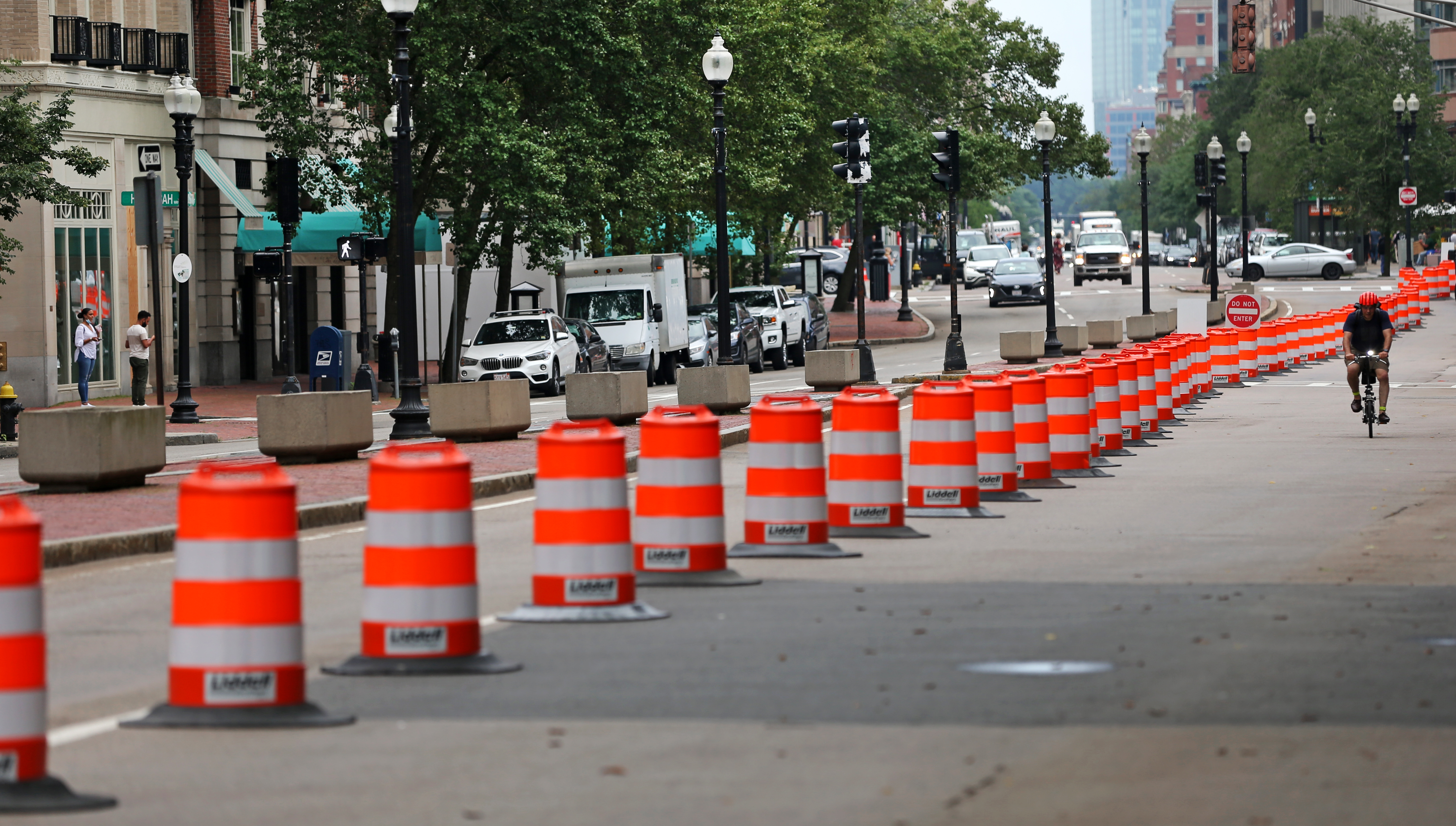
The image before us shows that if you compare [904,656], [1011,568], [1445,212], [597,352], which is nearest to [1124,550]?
[1011,568]

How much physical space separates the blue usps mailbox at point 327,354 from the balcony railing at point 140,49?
7803 millimetres

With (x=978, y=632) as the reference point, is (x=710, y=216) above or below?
above

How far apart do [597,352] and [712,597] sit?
29.5 meters

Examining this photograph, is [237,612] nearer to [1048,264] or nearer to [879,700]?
[879,700]

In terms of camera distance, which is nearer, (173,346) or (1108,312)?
(173,346)

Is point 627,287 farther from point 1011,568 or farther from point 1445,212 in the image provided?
point 1445,212

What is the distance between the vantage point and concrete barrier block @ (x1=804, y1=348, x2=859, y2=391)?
3234 centimetres

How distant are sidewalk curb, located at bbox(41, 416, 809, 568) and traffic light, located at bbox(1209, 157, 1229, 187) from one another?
38.9 meters

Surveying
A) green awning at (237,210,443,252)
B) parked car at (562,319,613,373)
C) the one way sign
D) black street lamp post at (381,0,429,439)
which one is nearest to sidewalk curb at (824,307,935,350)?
parked car at (562,319,613,373)

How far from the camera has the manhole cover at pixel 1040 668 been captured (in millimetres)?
8500

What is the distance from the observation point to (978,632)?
31.4 feet

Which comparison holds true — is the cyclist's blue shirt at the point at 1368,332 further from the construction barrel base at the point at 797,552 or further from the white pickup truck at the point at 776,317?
the white pickup truck at the point at 776,317

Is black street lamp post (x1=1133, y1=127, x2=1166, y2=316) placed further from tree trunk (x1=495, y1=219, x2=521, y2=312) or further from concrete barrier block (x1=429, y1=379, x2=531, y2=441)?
concrete barrier block (x1=429, y1=379, x2=531, y2=441)

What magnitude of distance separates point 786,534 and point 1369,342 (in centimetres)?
1450
